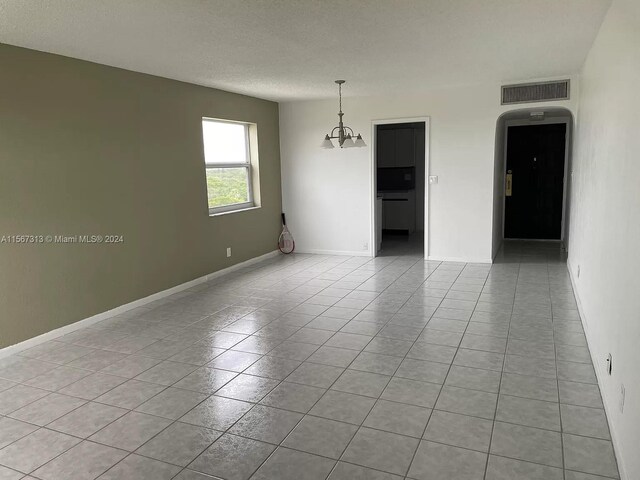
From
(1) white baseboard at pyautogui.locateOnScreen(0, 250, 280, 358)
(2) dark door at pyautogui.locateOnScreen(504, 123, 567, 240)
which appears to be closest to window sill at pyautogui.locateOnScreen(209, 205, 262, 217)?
(1) white baseboard at pyautogui.locateOnScreen(0, 250, 280, 358)

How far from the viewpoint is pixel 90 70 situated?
4.24m

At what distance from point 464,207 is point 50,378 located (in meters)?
5.21

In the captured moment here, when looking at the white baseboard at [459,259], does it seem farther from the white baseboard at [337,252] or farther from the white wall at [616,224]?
the white wall at [616,224]

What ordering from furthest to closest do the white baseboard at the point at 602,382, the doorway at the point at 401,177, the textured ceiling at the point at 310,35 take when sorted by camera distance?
the doorway at the point at 401,177 → the textured ceiling at the point at 310,35 → the white baseboard at the point at 602,382

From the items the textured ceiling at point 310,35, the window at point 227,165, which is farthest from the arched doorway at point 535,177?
the window at point 227,165

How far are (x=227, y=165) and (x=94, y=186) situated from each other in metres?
2.31

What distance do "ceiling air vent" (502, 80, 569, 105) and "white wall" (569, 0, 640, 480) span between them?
1.85 m

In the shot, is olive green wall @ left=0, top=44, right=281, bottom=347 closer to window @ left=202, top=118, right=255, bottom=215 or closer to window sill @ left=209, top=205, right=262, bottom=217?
window sill @ left=209, top=205, right=262, bottom=217

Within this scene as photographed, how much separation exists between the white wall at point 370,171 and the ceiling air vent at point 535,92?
111mm

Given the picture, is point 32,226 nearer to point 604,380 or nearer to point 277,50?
point 277,50

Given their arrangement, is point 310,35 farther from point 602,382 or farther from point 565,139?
point 565,139

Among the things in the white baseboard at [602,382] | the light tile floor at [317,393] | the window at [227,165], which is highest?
the window at [227,165]

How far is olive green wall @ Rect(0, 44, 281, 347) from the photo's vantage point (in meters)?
3.68

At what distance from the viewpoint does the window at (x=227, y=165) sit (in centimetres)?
612
